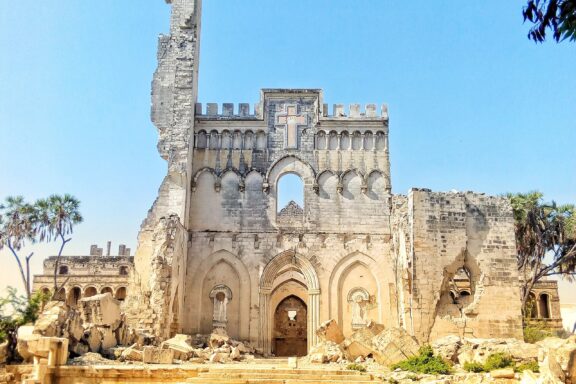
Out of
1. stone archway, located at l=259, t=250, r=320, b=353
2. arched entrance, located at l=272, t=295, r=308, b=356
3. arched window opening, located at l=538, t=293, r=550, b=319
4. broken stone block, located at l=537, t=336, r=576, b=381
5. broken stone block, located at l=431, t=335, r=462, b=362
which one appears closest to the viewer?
broken stone block, located at l=537, t=336, r=576, b=381

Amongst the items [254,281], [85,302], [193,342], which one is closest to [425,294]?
[254,281]

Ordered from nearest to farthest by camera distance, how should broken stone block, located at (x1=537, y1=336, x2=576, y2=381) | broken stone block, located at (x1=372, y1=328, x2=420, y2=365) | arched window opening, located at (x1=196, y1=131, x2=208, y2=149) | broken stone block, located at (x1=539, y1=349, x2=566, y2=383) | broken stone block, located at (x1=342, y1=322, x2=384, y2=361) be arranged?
broken stone block, located at (x1=539, y1=349, x2=566, y2=383) < broken stone block, located at (x1=537, y1=336, x2=576, y2=381) < broken stone block, located at (x1=372, y1=328, x2=420, y2=365) < broken stone block, located at (x1=342, y1=322, x2=384, y2=361) < arched window opening, located at (x1=196, y1=131, x2=208, y2=149)

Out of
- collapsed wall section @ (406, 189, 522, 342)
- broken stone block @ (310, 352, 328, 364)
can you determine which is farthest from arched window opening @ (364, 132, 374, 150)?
broken stone block @ (310, 352, 328, 364)

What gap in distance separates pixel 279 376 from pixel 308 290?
870cm

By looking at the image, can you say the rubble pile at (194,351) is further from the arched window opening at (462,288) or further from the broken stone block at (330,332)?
the arched window opening at (462,288)

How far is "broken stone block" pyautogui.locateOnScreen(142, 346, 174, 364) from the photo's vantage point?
48.4 ft

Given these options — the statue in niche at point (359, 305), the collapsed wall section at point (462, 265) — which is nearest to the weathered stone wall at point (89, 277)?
the statue in niche at point (359, 305)

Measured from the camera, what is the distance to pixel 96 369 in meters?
12.7

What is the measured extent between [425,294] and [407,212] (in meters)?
2.95

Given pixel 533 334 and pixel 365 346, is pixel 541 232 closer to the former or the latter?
pixel 533 334

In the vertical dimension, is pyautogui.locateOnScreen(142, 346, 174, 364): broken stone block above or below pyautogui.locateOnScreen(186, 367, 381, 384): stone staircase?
above

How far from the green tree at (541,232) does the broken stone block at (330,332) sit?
→ 28.5ft

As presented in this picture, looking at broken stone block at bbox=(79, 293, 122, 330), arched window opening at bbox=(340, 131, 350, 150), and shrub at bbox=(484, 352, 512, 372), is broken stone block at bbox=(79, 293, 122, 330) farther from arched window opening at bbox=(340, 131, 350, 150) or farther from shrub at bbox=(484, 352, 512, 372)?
arched window opening at bbox=(340, 131, 350, 150)

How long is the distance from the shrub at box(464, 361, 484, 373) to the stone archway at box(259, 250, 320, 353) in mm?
7749
